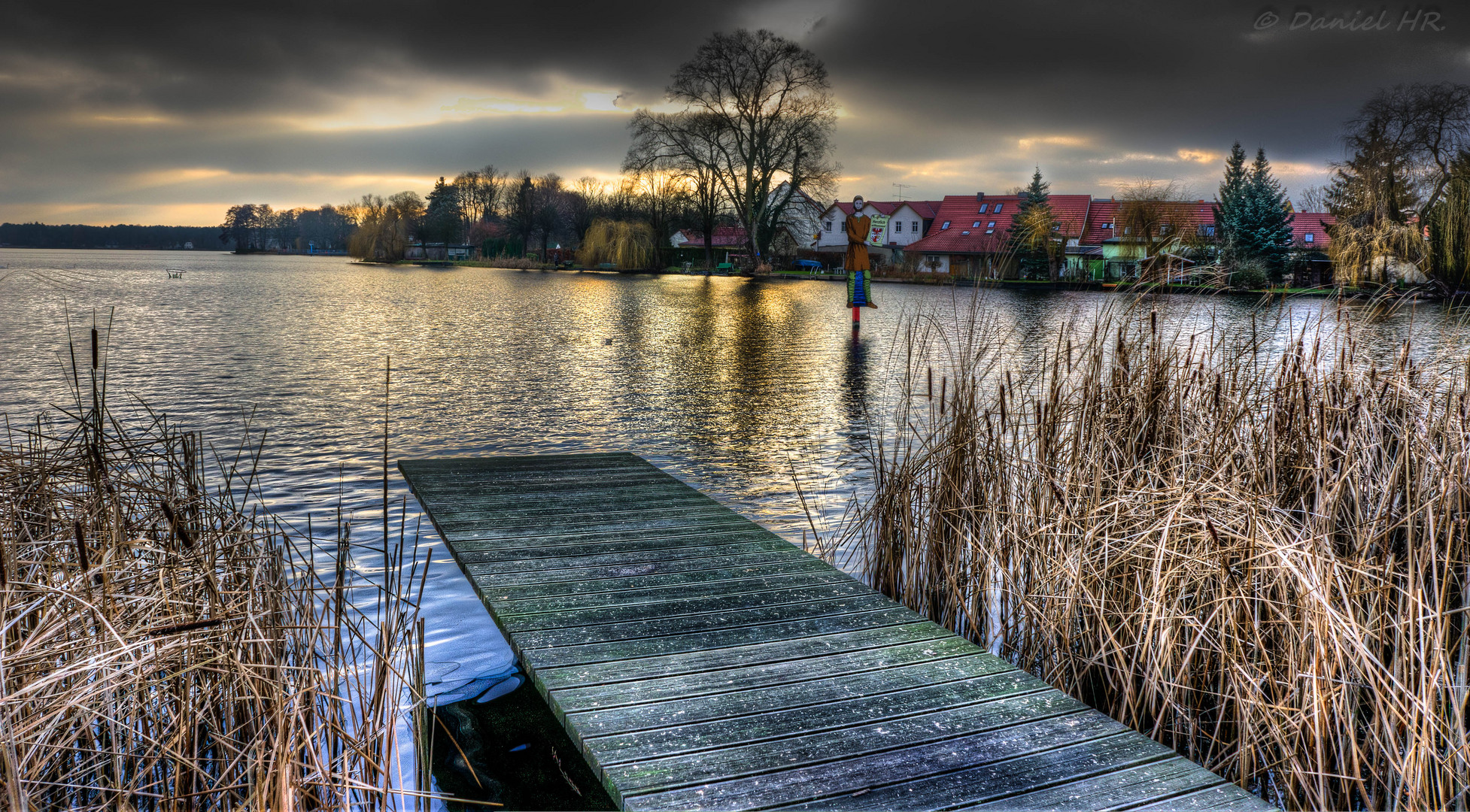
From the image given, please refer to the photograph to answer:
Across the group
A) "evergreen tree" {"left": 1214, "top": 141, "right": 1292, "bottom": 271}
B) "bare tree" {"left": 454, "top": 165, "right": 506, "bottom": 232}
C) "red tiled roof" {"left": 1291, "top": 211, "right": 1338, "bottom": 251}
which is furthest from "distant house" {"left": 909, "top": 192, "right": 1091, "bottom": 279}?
"bare tree" {"left": 454, "top": 165, "right": 506, "bottom": 232}

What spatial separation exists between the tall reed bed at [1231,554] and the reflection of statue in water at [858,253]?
1036 centimetres

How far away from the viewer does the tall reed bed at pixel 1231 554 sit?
88.1 inches

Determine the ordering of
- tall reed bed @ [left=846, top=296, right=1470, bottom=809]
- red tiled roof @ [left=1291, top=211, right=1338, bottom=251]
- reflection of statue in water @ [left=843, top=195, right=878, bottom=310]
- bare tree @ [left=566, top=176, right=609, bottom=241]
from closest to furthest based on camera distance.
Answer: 1. tall reed bed @ [left=846, top=296, right=1470, bottom=809]
2. reflection of statue in water @ [left=843, top=195, right=878, bottom=310]
3. red tiled roof @ [left=1291, top=211, right=1338, bottom=251]
4. bare tree @ [left=566, top=176, right=609, bottom=241]

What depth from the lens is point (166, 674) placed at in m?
2.12

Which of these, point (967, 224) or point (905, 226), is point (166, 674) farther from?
point (905, 226)

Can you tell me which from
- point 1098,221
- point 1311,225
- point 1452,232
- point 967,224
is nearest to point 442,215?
point 967,224

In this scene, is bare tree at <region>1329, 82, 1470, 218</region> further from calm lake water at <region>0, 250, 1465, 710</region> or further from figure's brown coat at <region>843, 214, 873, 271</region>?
figure's brown coat at <region>843, 214, 873, 271</region>

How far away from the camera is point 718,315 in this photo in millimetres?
22047

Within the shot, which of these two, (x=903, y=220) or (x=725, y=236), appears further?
(x=725, y=236)

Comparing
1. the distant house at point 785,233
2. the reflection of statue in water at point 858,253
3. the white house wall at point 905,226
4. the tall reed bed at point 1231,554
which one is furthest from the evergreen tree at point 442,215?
the tall reed bed at point 1231,554

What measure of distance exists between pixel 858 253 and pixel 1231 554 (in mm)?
13956

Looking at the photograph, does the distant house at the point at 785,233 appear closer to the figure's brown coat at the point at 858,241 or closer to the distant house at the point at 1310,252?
the distant house at the point at 1310,252

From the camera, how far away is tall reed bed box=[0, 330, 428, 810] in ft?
5.93

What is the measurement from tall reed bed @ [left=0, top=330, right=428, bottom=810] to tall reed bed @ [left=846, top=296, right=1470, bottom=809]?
6.52 feet
